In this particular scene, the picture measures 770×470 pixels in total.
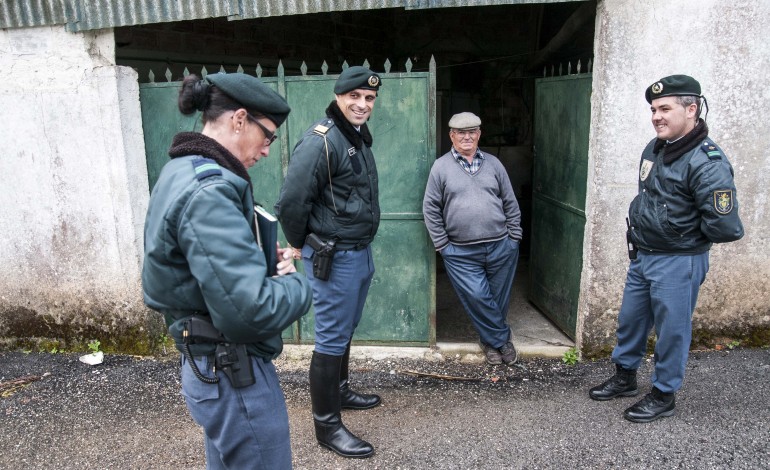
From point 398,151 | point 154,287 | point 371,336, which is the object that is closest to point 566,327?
point 371,336

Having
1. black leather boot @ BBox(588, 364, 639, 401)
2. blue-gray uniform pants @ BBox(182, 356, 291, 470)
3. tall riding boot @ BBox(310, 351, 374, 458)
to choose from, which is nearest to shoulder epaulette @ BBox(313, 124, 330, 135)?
tall riding boot @ BBox(310, 351, 374, 458)

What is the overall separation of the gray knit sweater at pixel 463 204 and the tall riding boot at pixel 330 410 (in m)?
1.34

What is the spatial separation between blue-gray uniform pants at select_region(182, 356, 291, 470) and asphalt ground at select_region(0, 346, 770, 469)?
1.27m

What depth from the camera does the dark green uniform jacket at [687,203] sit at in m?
2.95

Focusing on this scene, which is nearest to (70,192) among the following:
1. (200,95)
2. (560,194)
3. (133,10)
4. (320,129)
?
(133,10)

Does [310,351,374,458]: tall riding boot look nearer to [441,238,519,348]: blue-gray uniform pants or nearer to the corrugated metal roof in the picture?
[441,238,519,348]: blue-gray uniform pants

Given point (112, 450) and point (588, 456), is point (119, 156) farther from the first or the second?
point (588, 456)

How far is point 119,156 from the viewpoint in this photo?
165 inches

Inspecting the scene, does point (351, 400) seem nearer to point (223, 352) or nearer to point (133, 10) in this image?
point (223, 352)

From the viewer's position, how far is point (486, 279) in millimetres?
4227

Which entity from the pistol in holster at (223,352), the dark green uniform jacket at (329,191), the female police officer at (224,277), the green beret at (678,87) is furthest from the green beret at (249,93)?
the green beret at (678,87)

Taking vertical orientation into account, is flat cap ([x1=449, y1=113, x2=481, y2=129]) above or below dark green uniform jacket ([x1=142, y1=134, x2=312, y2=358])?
above

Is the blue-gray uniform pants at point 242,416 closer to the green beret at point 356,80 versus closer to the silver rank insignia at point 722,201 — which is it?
the green beret at point 356,80

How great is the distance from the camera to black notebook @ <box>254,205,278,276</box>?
1.92 m
